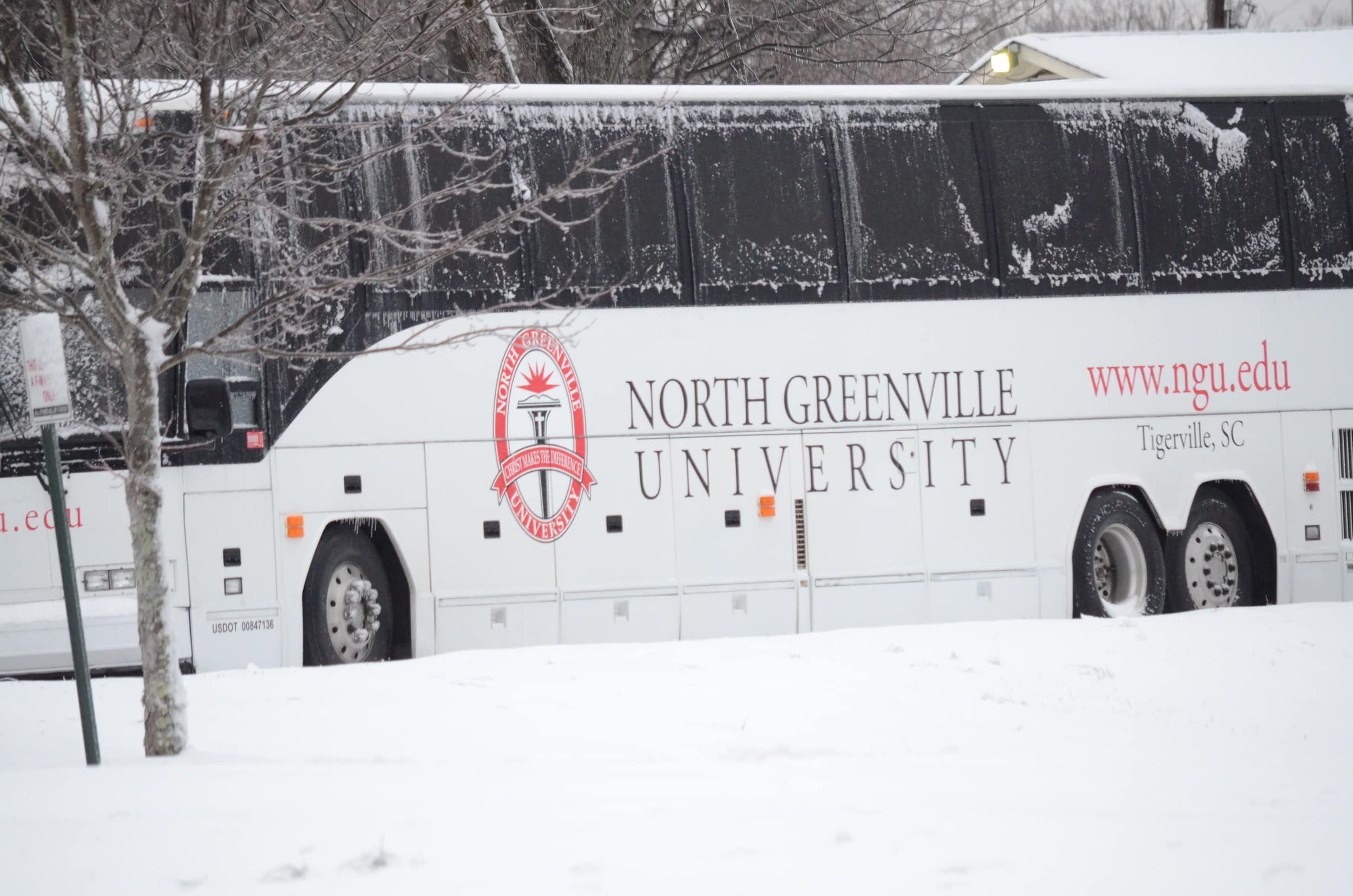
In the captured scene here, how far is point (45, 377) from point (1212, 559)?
9294mm

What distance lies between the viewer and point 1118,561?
12.2m

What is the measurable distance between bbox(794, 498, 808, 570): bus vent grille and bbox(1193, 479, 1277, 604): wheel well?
3513mm

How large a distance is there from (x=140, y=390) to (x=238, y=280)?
3.03 m

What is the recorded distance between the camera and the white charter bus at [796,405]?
984 centimetres

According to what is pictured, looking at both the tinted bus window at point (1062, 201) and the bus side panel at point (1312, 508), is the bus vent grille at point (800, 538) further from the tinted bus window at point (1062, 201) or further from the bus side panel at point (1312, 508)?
the bus side panel at point (1312, 508)

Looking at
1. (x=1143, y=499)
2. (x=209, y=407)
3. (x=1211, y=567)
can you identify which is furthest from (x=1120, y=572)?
(x=209, y=407)

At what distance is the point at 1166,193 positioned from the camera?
39.8ft

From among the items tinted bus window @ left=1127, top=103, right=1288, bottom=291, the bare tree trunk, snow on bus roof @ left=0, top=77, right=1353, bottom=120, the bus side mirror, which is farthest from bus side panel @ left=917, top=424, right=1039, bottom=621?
the bare tree trunk

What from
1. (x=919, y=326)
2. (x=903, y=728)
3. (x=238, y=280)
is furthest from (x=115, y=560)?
(x=919, y=326)

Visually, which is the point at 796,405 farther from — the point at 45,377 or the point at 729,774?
the point at 45,377

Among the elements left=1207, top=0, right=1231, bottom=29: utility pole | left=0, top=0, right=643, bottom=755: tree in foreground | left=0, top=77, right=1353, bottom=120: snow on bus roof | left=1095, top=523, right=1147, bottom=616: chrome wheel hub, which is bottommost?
left=1095, top=523, right=1147, bottom=616: chrome wheel hub

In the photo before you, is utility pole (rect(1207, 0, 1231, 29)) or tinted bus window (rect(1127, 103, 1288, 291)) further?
→ utility pole (rect(1207, 0, 1231, 29))

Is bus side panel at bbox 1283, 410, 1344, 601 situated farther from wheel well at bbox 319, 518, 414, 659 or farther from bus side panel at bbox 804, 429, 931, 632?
wheel well at bbox 319, 518, 414, 659

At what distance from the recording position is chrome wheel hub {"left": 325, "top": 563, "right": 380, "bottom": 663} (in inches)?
399
